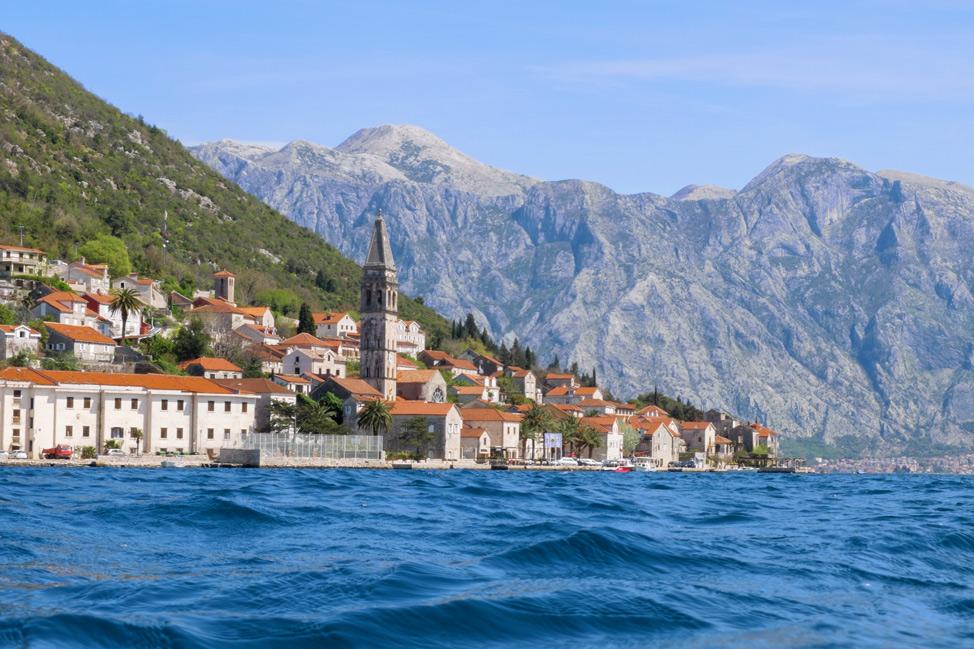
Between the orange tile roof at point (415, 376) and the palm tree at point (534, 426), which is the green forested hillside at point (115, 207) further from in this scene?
the palm tree at point (534, 426)

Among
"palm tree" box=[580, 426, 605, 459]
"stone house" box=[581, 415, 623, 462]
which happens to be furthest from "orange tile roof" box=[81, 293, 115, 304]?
"stone house" box=[581, 415, 623, 462]

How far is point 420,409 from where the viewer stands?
111625 mm

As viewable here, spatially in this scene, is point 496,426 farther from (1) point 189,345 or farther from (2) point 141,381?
(2) point 141,381

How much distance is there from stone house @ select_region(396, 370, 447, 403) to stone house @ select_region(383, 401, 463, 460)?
14101 millimetres

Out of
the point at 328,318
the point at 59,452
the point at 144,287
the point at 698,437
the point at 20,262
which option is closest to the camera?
the point at 59,452

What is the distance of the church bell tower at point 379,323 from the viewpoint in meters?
123

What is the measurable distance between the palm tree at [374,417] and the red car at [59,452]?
3032 centimetres

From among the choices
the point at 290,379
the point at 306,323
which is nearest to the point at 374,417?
the point at 290,379

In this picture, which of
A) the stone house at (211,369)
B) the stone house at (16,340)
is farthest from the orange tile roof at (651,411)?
the stone house at (16,340)

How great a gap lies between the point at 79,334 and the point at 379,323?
31.4 m

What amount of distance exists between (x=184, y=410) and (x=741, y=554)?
7023 centimetres

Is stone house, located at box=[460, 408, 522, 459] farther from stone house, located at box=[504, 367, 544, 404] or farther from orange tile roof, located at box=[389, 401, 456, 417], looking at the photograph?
stone house, located at box=[504, 367, 544, 404]

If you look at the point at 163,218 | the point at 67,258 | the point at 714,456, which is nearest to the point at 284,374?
the point at 67,258

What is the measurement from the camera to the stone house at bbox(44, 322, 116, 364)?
104m
